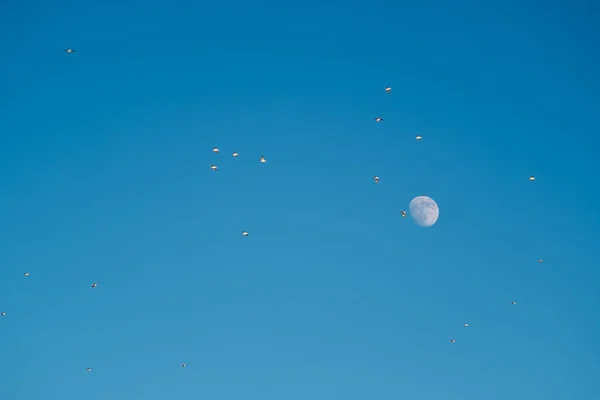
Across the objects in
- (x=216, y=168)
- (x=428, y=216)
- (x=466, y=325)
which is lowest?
(x=466, y=325)

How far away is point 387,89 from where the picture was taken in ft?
219

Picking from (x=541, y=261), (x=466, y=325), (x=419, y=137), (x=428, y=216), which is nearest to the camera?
(x=419, y=137)

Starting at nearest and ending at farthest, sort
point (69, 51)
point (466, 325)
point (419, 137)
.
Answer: point (69, 51) < point (419, 137) < point (466, 325)

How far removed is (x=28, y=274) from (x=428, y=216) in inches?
2095

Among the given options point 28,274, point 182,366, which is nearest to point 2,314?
point 28,274

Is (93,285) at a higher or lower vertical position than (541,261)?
lower

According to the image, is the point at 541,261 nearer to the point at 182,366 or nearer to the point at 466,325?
the point at 466,325

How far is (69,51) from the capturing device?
63.2 meters

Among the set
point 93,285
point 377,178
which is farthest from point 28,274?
point 377,178

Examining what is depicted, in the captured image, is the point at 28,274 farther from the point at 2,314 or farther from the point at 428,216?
the point at 428,216

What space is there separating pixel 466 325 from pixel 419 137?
28.2m

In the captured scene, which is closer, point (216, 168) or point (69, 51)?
point (69, 51)

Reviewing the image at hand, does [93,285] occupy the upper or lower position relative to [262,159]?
lower

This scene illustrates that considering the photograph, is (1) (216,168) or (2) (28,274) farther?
(2) (28,274)
